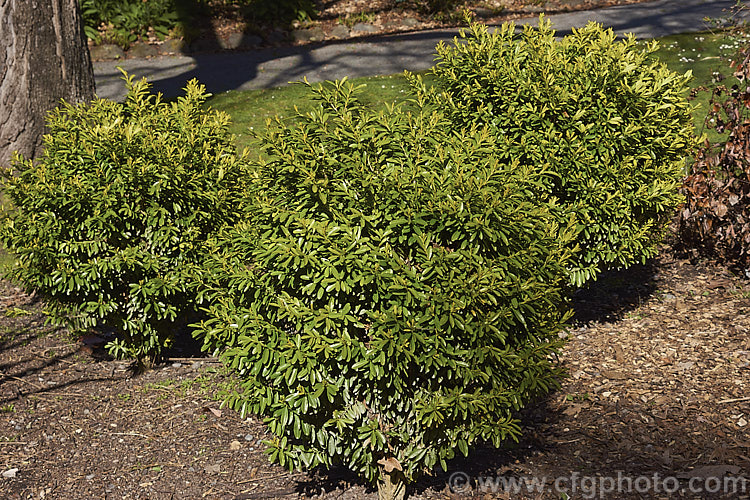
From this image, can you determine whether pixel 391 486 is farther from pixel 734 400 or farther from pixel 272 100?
pixel 272 100

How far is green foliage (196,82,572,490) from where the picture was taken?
3.13 m

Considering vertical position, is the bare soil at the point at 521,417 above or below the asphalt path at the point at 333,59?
below

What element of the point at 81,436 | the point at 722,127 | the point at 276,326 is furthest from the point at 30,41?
the point at 722,127

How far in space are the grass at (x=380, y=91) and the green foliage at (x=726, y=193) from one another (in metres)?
3.26

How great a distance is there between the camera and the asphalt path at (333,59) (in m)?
11.5

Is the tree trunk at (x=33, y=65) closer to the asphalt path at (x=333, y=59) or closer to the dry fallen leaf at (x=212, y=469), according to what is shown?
the dry fallen leaf at (x=212, y=469)

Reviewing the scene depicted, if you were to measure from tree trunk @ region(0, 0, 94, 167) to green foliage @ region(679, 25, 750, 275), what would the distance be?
547cm

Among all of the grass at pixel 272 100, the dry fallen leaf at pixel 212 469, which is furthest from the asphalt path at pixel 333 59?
the dry fallen leaf at pixel 212 469

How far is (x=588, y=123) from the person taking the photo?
4.85m

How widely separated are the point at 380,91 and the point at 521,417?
6.71 metres

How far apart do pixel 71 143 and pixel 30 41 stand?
242 cm

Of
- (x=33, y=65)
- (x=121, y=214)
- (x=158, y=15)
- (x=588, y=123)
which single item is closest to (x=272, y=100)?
(x=33, y=65)

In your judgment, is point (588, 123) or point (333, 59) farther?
point (333, 59)

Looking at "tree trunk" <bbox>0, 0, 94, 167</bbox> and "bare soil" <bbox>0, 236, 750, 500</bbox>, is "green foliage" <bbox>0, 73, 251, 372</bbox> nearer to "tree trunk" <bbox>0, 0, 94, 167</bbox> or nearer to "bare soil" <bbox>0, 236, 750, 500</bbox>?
"bare soil" <bbox>0, 236, 750, 500</bbox>
